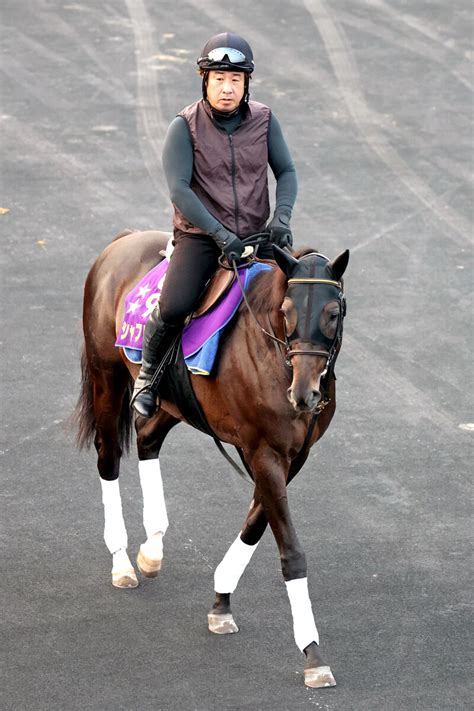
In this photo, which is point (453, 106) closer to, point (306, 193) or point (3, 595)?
point (306, 193)

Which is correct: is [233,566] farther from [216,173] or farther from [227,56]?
[227,56]

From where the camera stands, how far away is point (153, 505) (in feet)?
28.3

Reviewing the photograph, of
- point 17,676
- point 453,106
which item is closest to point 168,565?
point 17,676

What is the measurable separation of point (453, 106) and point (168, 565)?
10952 millimetres

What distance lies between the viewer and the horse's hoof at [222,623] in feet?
26.1

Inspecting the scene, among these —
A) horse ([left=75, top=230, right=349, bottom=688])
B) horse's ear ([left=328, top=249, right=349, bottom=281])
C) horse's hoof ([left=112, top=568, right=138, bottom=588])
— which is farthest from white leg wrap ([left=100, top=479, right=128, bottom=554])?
horse's ear ([left=328, top=249, right=349, bottom=281])

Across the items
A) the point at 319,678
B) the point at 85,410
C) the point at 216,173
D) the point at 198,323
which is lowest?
the point at 319,678

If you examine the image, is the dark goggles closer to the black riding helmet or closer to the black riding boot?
the black riding helmet

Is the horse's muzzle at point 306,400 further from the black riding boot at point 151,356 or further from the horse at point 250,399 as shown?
the black riding boot at point 151,356

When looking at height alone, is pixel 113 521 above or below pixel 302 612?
below

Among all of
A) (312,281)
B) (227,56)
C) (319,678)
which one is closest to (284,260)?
(312,281)

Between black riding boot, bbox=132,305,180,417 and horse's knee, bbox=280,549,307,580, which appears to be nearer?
horse's knee, bbox=280,549,307,580

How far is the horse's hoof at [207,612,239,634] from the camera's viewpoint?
26.1 ft

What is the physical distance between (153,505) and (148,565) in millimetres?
391
